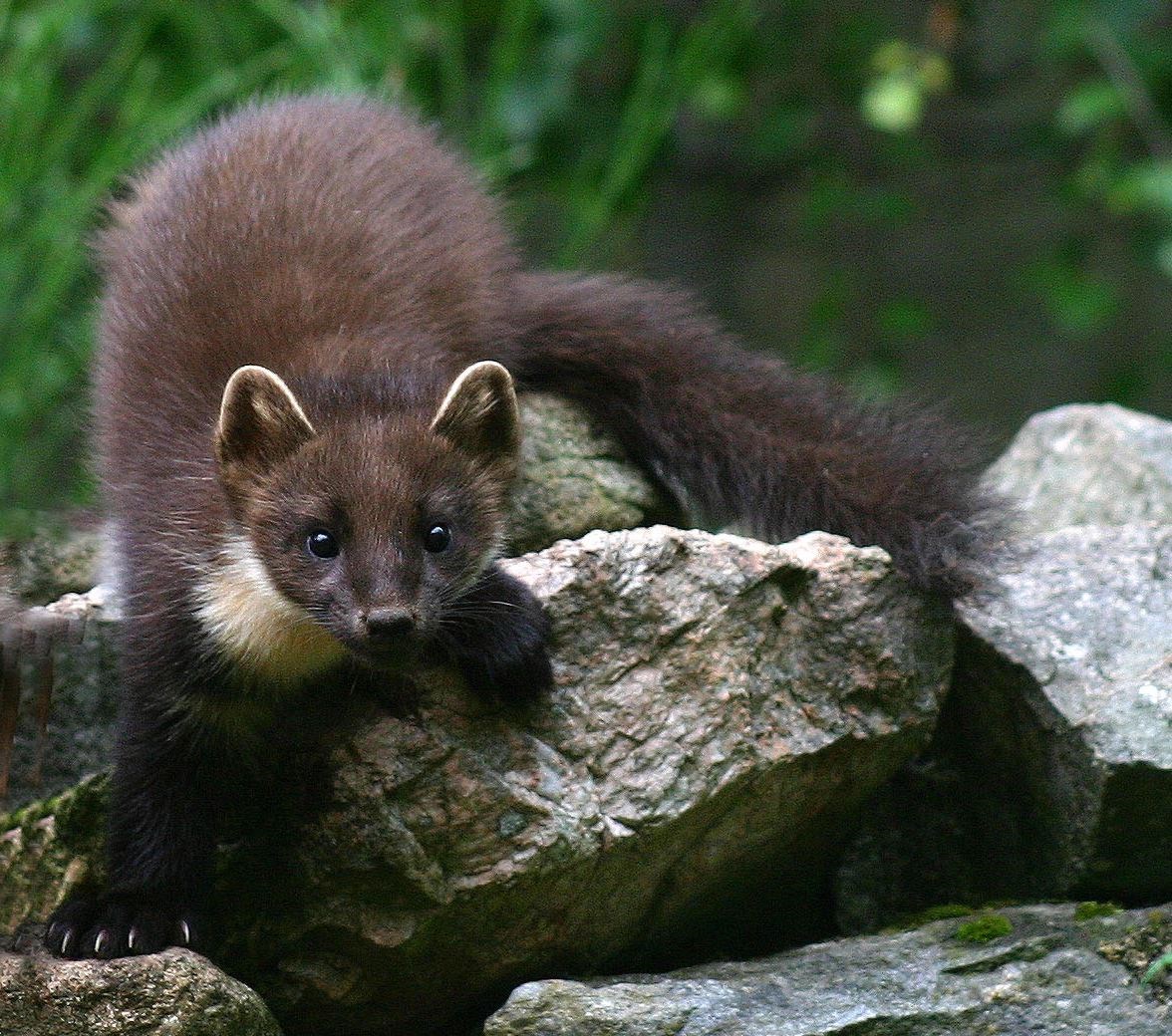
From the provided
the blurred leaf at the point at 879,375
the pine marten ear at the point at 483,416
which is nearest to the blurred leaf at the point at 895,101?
the blurred leaf at the point at 879,375

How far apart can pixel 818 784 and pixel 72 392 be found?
391 cm

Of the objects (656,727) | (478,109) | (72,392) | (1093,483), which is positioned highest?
(478,109)

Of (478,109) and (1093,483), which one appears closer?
(1093,483)

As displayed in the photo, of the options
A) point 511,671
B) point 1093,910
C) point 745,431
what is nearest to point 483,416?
point 511,671

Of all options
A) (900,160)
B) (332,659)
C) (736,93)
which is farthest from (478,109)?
(332,659)

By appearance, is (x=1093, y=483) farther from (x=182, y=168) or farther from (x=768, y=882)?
(x=182, y=168)

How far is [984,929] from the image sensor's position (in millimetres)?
3398

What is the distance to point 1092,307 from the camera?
23.8 ft

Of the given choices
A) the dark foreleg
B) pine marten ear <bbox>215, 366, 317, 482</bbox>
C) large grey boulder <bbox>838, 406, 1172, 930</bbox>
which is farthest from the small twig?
pine marten ear <bbox>215, 366, 317, 482</bbox>

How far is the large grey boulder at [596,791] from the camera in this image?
3293mm

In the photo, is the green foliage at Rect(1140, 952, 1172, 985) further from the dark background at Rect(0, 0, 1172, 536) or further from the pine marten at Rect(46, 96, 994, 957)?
the dark background at Rect(0, 0, 1172, 536)

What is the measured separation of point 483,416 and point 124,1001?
1396mm

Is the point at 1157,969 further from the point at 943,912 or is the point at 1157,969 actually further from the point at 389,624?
the point at 389,624

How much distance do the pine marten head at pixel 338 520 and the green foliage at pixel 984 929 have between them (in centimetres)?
122
